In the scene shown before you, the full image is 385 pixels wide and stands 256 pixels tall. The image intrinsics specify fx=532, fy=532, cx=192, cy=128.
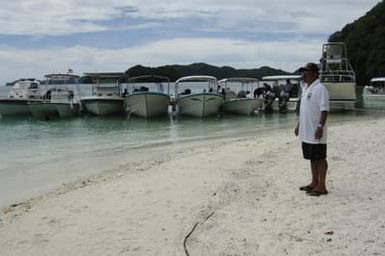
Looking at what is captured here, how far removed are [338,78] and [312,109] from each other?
2929 cm

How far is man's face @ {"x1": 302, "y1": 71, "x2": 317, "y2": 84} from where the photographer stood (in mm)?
7430

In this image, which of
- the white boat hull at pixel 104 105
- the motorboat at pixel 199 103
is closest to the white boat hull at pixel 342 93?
the motorboat at pixel 199 103

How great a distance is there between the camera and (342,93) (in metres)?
34.9

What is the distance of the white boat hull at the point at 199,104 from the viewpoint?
3397 cm

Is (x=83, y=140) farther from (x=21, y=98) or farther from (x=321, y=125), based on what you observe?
(x=21, y=98)

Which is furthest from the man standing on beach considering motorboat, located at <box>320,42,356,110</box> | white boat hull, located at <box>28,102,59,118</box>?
white boat hull, located at <box>28,102,59,118</box>

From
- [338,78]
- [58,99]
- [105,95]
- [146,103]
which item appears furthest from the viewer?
[58,99]

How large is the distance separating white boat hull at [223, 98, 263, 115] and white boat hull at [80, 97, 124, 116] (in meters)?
7.27

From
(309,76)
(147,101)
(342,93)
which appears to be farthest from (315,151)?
(342,93)

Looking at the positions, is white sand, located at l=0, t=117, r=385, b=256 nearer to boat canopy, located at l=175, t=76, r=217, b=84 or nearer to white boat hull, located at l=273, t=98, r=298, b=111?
boat canopy, located at l=175, t=76, r=217, b=84

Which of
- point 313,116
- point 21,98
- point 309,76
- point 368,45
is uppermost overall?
point 368,45

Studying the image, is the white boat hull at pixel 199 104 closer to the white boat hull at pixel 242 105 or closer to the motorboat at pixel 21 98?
the white boat hull at pixel 242 105

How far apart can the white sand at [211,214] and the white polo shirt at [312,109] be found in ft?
2.88

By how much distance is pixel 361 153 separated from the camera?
462 inches
